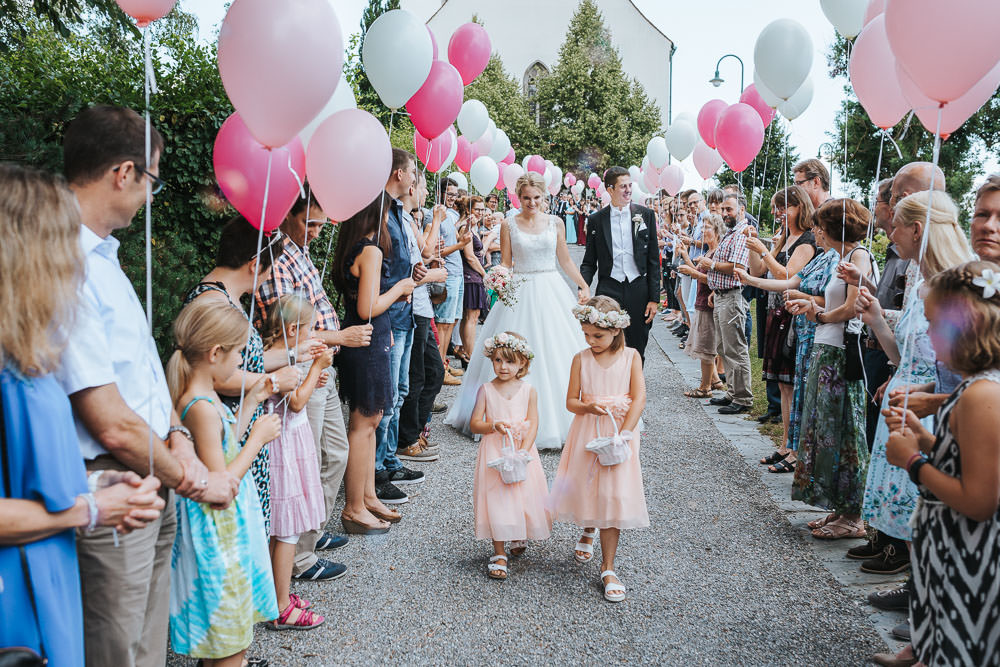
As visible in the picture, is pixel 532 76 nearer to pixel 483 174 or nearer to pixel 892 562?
pixel 483 174

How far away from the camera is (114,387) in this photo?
1.83 m

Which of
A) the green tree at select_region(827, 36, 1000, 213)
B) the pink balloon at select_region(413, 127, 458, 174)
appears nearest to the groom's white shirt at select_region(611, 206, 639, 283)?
the pink balloon at select_region(413, 127, 458, 174)

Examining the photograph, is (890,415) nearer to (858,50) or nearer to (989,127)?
(858,50)

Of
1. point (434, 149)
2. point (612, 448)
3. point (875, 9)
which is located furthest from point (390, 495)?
point (875, 9)

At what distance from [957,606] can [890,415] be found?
24.7 inches

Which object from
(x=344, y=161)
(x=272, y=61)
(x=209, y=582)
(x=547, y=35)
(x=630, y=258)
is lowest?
(x=209, y=582)

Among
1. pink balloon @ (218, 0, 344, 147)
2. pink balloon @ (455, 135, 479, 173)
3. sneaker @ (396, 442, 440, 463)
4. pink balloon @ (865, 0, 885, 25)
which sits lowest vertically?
sneaker @ (396, 442, 440, 463)

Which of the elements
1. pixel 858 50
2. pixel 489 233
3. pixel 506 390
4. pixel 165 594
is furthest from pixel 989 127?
pixel 165 594

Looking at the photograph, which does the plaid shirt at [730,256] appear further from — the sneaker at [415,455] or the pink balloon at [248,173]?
the pink balloon at [248,173]

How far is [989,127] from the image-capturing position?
1603cm

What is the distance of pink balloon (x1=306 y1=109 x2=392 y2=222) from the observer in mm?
3410

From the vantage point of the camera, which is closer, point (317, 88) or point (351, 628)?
point (317, 88)

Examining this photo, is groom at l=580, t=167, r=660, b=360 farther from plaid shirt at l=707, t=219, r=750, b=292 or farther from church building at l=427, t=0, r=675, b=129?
church building at l=427, t=0, r=675, b=129

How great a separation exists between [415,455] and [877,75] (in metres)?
4.22
